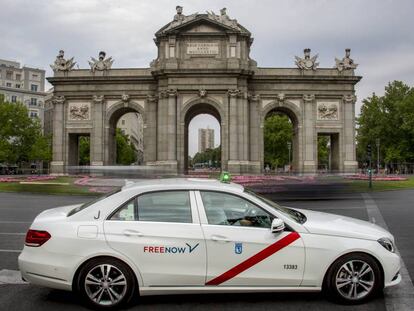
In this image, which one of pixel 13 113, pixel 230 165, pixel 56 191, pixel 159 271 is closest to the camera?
pixel 159 271

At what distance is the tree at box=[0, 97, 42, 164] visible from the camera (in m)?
68.9

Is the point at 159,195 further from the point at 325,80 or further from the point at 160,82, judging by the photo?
the point at 325,80

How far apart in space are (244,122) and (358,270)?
3400 cm

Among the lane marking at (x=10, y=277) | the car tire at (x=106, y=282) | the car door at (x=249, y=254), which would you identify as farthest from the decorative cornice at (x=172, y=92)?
the car tire at (x=106, y=282)

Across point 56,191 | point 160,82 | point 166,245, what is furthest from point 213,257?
point 160,82

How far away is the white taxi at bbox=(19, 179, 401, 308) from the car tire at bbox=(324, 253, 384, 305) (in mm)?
12

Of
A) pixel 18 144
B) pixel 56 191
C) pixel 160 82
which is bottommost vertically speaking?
pixel 56 191

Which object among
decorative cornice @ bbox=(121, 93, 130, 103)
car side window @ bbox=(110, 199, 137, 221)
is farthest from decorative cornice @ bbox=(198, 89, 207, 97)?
car side window @ bbox=(110, 199, 137, 221)

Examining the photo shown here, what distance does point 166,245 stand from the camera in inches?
203

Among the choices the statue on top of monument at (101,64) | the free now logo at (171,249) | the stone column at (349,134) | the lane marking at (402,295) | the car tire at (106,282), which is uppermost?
the statue on top of monument at (101,64)

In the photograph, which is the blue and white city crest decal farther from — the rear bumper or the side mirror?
the rear bumper

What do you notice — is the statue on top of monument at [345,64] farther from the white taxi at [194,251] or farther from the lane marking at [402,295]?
the white taxi at [194,251]

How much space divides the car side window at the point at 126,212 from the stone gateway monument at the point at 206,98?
32380mm

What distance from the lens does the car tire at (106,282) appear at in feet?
16.9
